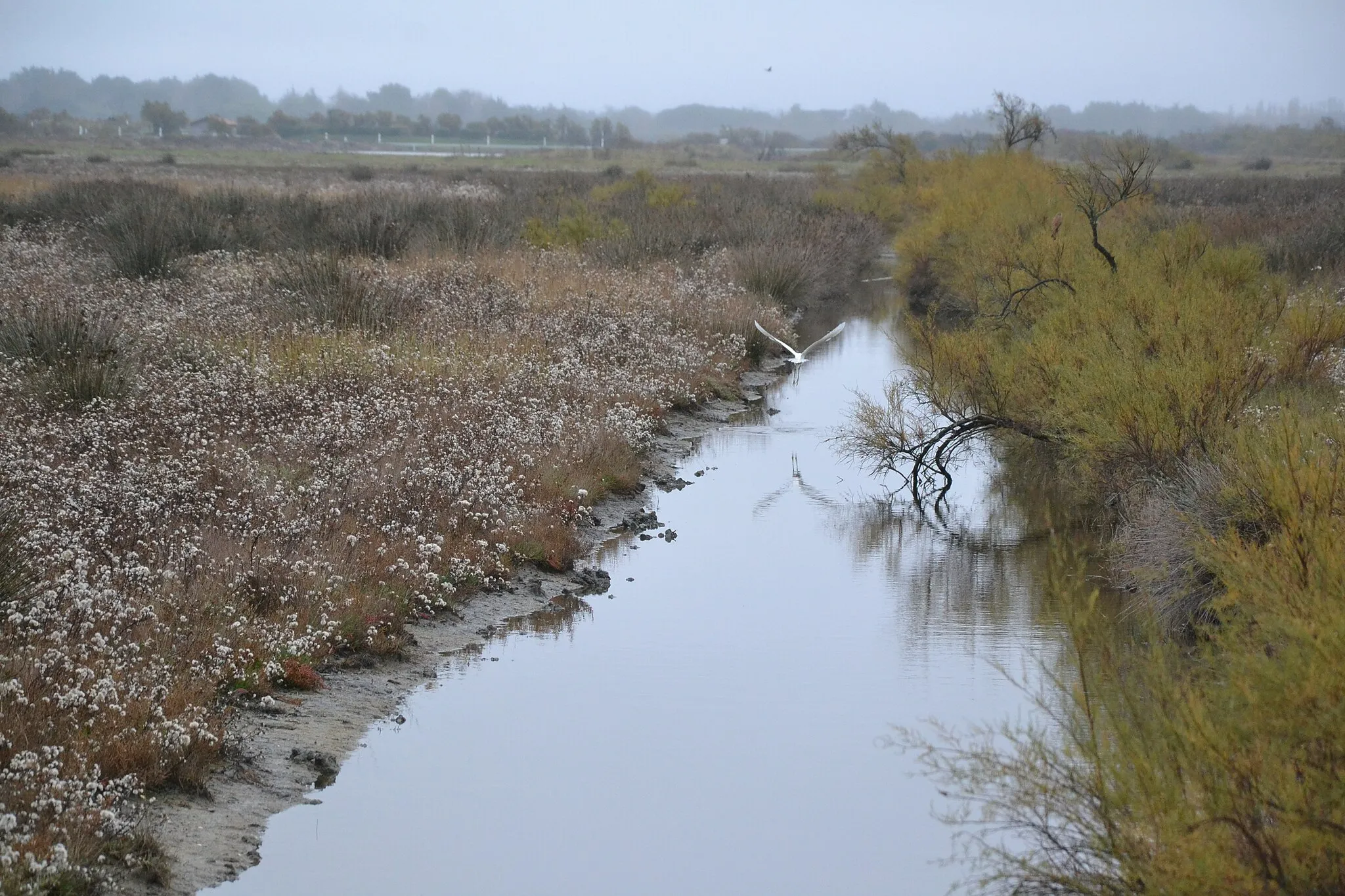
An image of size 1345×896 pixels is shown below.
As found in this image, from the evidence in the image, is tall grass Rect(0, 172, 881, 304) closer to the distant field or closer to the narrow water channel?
the narrow water channel

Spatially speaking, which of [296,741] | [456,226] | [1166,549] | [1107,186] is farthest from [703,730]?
[456,226]

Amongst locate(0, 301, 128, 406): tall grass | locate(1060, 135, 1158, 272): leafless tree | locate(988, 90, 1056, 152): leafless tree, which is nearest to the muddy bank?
locate(0, 301, 128, 406): tall grass

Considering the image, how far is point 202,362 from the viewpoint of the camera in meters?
14.0

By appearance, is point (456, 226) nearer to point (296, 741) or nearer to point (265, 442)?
point (265, 442)

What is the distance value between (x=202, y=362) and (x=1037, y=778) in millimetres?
10877

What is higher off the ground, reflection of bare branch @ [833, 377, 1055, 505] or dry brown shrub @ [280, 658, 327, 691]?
reflection of bare branch @ [833, 377, 1055, 505]

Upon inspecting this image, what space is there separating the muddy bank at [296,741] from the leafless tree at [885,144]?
39801mm

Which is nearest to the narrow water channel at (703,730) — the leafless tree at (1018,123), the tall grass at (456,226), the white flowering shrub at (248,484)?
the white flowering shrub at (248,484)

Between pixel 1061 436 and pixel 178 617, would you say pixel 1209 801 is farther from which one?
pixel 1061 436

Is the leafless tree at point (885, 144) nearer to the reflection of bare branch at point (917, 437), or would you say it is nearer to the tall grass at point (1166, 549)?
the tall grass at point (1166, 549)

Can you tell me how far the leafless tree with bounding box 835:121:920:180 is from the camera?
49.2 metres

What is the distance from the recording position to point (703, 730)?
27.2 feet

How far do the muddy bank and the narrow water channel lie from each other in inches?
4.9

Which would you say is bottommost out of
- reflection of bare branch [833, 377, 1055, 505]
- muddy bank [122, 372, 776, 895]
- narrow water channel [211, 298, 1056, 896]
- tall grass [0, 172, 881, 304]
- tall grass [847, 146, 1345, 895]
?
narrow water channel [211, 298, 1056, 896]
